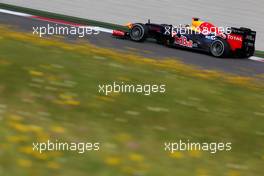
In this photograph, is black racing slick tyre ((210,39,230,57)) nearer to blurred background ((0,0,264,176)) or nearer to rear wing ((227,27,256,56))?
rear wing ((227,27,256,56))

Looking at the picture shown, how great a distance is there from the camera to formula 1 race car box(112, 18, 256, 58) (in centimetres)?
1359

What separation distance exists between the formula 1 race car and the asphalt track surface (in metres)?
0.21

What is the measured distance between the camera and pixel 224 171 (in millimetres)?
4328

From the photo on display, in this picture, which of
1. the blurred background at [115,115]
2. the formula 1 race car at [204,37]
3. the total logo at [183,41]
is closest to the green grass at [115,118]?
the blurred background at [115,115]

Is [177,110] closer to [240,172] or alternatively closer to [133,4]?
[240,172]

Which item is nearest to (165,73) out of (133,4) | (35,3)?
(133,4)

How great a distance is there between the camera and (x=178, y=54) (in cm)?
1318

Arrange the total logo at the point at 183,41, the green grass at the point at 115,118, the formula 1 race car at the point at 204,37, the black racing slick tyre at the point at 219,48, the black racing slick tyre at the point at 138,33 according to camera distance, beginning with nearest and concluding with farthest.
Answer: the green grass at the point at 115,118 < the black racing slick tyre at the point at 219,48 < the formula 1 race car at the point at 204,37 < the total logo at the point at 183,41 < the black racing slick tyre at the point at 138,33

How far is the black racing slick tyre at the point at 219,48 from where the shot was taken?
1345 cm

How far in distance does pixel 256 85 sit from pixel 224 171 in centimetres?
338

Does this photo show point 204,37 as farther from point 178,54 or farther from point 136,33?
point 136,33

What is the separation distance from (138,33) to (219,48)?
8.63 feet

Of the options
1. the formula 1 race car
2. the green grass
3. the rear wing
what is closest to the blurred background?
the green grass

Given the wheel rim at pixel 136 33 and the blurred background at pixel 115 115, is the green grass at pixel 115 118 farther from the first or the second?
the wheel rim at pixel 136 33
